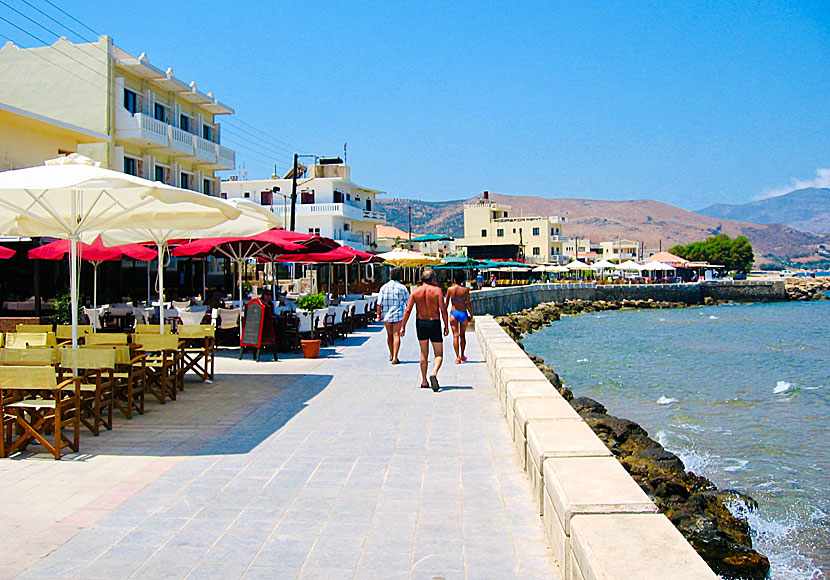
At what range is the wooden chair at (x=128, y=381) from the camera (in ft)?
26.0

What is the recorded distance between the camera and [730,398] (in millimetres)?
19328

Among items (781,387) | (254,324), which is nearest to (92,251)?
(254,324)

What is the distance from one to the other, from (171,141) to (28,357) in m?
26.1

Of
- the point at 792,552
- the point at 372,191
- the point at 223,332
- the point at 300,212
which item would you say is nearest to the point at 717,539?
the point at 792,552

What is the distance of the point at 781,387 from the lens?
21266 millimetres

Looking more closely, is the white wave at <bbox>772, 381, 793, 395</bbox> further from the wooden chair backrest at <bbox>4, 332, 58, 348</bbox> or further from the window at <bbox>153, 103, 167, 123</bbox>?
the window at <bbox>153, 103, 167, 123</bbox>

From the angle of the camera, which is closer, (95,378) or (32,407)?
(32,407)

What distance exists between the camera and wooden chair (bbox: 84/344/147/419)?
793 cm

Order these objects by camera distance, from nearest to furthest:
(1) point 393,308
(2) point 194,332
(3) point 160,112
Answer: (2) point 194,332 < (1) point 393,308 < (3) point 160,112

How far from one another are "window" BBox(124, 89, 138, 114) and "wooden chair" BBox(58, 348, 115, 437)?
2515 cm

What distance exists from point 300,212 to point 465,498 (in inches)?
1888

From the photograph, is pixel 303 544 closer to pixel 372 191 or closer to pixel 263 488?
pixel 263 488

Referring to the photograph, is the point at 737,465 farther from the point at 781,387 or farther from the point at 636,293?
the point at 636,293

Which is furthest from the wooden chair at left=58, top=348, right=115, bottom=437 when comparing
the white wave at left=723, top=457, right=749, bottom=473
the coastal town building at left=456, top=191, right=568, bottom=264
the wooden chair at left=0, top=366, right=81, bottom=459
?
the coastal town building at left=456, top=191, right=568, bottom=264
